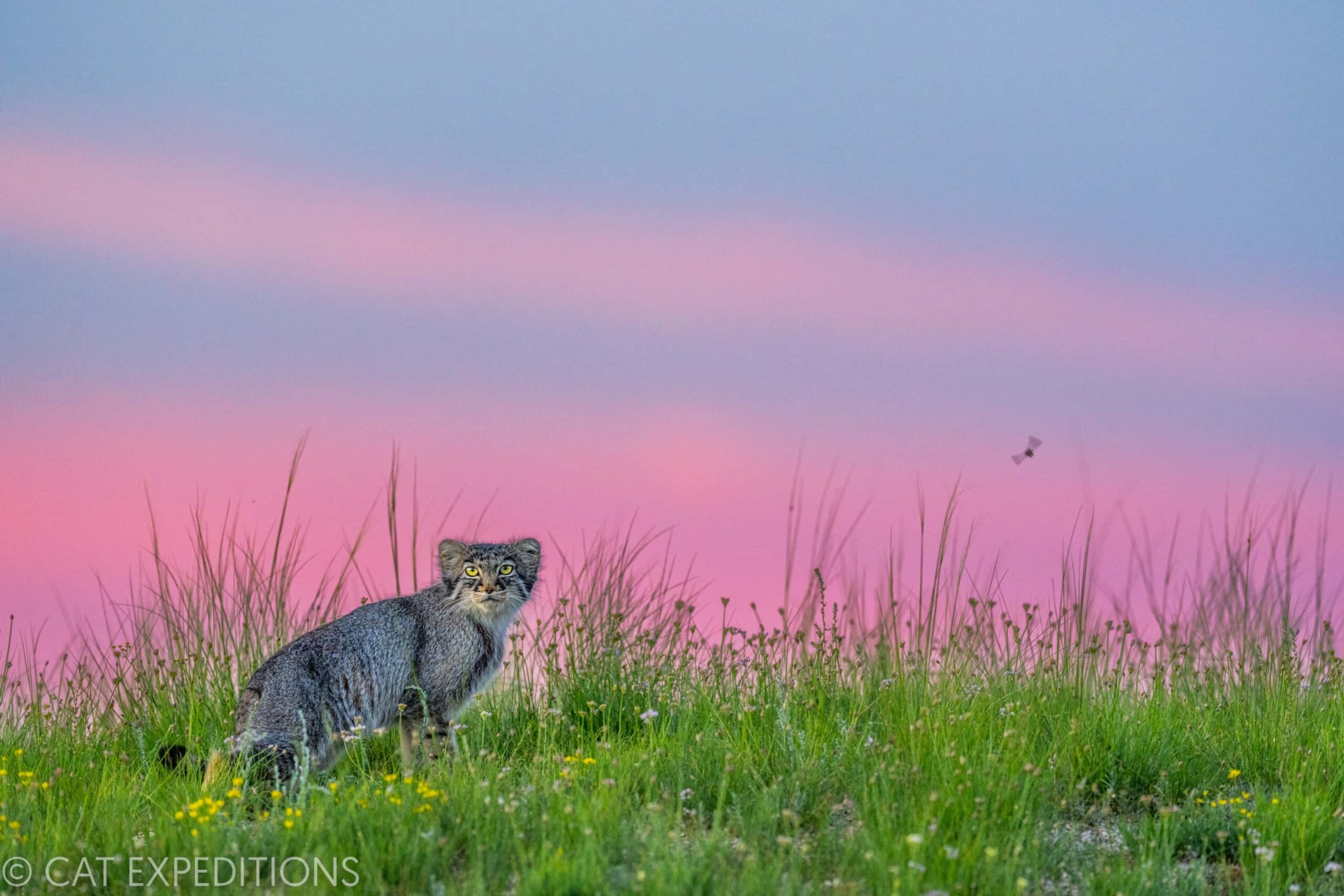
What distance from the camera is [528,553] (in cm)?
947

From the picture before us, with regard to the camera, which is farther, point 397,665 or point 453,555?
point 453,555

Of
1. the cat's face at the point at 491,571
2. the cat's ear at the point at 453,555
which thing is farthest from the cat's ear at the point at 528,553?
the cat's ear at the point at 453,555

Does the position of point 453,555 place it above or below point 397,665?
above

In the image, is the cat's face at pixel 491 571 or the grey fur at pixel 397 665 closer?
the grey fur at pixel 397 665

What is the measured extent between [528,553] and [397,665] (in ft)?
4.25

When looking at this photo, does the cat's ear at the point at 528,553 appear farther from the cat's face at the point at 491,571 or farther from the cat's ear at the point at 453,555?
the cat's ear at the point at 453,555

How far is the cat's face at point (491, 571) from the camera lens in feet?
29.8

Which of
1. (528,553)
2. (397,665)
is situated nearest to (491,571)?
(528,553)

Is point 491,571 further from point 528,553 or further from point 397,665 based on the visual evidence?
point 397,665

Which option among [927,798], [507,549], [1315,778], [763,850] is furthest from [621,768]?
[1315,778]

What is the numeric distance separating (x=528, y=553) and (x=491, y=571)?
434 millimetres

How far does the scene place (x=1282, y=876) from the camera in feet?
22.0

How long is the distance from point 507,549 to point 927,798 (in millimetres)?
3927

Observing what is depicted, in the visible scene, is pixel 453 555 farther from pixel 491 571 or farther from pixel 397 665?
pixel 397 665
